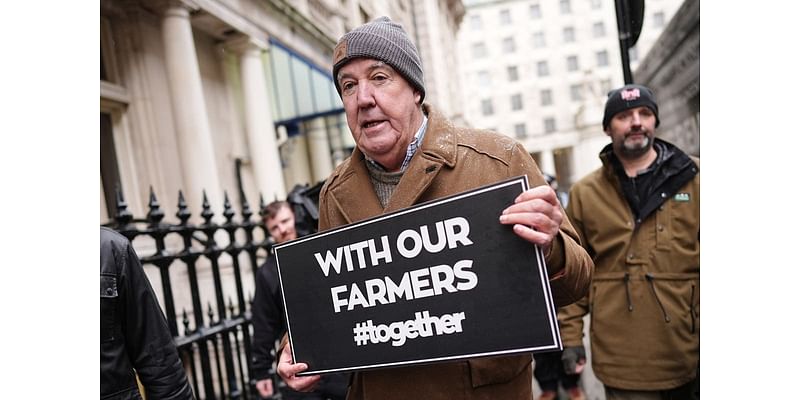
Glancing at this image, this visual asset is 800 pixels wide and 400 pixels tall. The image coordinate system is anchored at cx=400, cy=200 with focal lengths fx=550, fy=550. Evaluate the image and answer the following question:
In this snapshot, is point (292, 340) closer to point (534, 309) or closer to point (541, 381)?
point (534, 309)

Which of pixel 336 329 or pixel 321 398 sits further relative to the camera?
pixel 321 398

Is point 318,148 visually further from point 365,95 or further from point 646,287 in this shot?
point 365,95

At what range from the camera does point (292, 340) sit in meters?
2.01

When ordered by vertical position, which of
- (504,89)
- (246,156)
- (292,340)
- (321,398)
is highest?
(504,89)

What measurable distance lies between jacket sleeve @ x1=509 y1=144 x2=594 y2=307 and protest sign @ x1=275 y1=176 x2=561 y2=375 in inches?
6.5

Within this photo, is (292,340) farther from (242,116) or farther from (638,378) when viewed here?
(242,116)

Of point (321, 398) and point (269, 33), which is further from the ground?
point (269, 33)

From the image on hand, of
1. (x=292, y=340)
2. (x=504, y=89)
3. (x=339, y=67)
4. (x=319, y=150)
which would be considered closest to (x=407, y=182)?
(x=339, y=67)

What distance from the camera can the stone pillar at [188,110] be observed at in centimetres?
824

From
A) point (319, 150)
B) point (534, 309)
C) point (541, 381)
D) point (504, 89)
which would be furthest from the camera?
point (504, 89)

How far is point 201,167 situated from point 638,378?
7112mm

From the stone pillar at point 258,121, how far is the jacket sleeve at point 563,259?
916cm

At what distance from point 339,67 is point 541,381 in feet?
12.7

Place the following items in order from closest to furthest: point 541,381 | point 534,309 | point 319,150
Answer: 1. point 534,309
2. point 541,381
3. point 319,150
